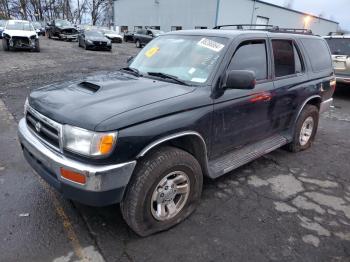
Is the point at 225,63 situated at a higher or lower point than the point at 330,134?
higher

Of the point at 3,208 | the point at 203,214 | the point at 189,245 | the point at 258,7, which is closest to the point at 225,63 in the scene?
the point at 203,214

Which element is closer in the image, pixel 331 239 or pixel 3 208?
pixel 331 239

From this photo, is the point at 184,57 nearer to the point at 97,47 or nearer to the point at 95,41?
the point at 95,41

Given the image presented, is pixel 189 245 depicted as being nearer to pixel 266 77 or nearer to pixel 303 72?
pixel 266 77

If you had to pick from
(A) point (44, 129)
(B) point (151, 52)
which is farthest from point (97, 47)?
(A) point (44, 129)

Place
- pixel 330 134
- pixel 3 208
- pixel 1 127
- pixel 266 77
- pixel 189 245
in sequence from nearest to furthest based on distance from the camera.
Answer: pixel 189 245 → pixel 3 208 → pixel 266 77 → pixel 1 127 → pixel 330 134

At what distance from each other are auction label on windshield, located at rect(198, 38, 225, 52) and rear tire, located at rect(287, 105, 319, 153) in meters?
2.00

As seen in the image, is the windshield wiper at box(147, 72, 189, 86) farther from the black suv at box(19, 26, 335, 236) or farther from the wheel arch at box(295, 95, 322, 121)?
the wheel arch at box(295, 95, 322, 121)

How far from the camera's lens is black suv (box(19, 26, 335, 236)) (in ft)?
8.05

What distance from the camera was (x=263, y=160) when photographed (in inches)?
186

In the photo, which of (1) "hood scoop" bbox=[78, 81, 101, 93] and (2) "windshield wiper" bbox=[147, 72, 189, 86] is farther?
(2) "windshield wiper" bbox=[147, 72, 189, 86]

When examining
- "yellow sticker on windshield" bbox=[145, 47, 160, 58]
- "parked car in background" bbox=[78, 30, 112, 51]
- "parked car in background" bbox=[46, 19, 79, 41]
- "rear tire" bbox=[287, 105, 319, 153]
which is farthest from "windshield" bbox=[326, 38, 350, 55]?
"parked car in background" bbox=[46, 19, 79, 41]

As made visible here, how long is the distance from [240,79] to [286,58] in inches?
62.9

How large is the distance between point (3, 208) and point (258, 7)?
Result: 1388 inches
